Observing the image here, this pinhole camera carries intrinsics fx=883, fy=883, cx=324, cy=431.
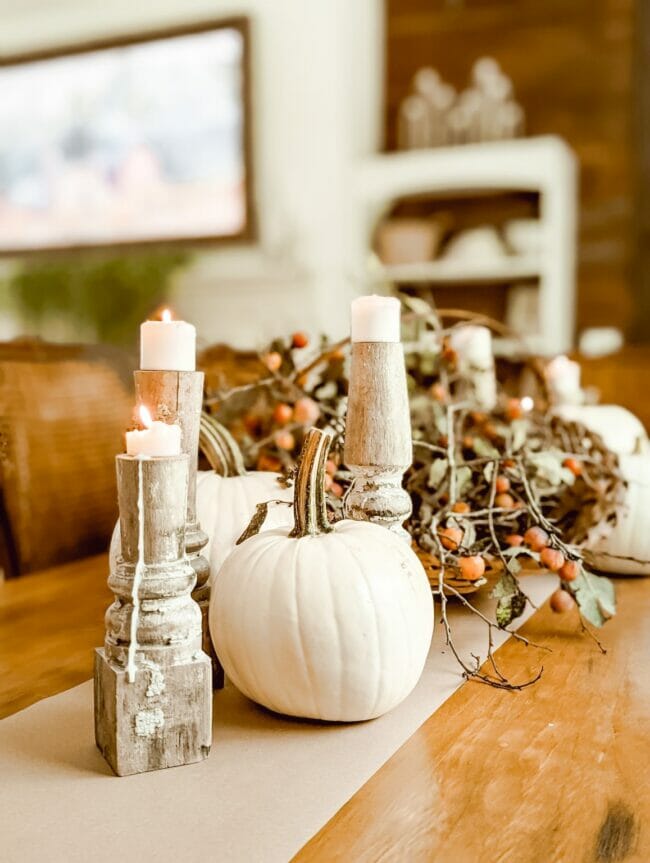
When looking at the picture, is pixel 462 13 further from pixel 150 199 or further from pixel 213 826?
pixel 213 826

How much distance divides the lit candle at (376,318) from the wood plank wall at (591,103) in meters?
3.23

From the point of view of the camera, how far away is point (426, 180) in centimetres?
385

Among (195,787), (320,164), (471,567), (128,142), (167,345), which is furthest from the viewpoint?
(128,142)

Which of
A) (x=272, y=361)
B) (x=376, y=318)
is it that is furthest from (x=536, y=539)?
(x=272, y=361)

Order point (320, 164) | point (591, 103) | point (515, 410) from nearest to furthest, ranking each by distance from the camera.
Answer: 1. point (515, 410)
2. point (591, 103)
3. point (320, 164)

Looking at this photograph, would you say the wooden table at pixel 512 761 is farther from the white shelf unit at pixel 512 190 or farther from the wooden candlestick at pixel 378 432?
the white shelf unit at pixel 512 190

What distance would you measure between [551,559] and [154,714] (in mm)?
386

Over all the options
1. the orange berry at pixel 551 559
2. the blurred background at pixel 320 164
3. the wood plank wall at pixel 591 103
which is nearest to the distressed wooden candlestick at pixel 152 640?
the orange berry at pixel 551 559

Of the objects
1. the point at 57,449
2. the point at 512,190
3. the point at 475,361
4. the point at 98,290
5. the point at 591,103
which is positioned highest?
the point at 591,103

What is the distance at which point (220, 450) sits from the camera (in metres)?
0.80

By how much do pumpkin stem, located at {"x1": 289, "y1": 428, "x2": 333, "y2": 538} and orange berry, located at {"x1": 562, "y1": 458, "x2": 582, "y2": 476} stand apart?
1.36 feet

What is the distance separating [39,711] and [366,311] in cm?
38

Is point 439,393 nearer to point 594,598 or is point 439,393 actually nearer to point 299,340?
point 299,340

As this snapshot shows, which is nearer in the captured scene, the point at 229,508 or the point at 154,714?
the point at 154,714
